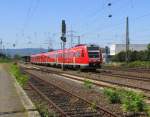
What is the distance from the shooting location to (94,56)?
48.3m

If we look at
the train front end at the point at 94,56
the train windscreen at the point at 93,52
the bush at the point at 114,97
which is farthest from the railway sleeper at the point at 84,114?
the train windscreen at the point at 93,52

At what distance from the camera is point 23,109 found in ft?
49.8

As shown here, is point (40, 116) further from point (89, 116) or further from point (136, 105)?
point (136, 105)

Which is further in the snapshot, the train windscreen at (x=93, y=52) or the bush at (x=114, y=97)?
the train windscreen at (x=93, y=52)

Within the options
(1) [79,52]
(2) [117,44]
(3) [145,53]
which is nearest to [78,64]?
(1) [79,52]

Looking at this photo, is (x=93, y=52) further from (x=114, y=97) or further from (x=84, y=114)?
(x=84, y=114)

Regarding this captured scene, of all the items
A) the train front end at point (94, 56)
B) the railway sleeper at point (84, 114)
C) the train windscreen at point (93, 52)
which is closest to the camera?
the railway sleeper at point (84, 114)

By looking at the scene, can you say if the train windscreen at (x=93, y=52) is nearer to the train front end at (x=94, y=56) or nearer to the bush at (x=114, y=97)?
the train front end at (x=94, y=56)

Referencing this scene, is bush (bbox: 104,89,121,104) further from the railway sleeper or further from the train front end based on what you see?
the train front end

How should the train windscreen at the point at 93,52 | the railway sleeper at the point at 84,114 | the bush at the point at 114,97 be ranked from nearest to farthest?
the railway sleeper at the point at 84,114
the bush at the point at 114,97
the train windscreen at the point at 93,52

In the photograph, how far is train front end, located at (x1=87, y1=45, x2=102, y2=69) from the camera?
4784 centimetres

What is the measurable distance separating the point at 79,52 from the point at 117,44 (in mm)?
90178

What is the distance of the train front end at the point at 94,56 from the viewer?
47844 millimetres

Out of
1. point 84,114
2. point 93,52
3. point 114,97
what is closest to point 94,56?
point 93,52
